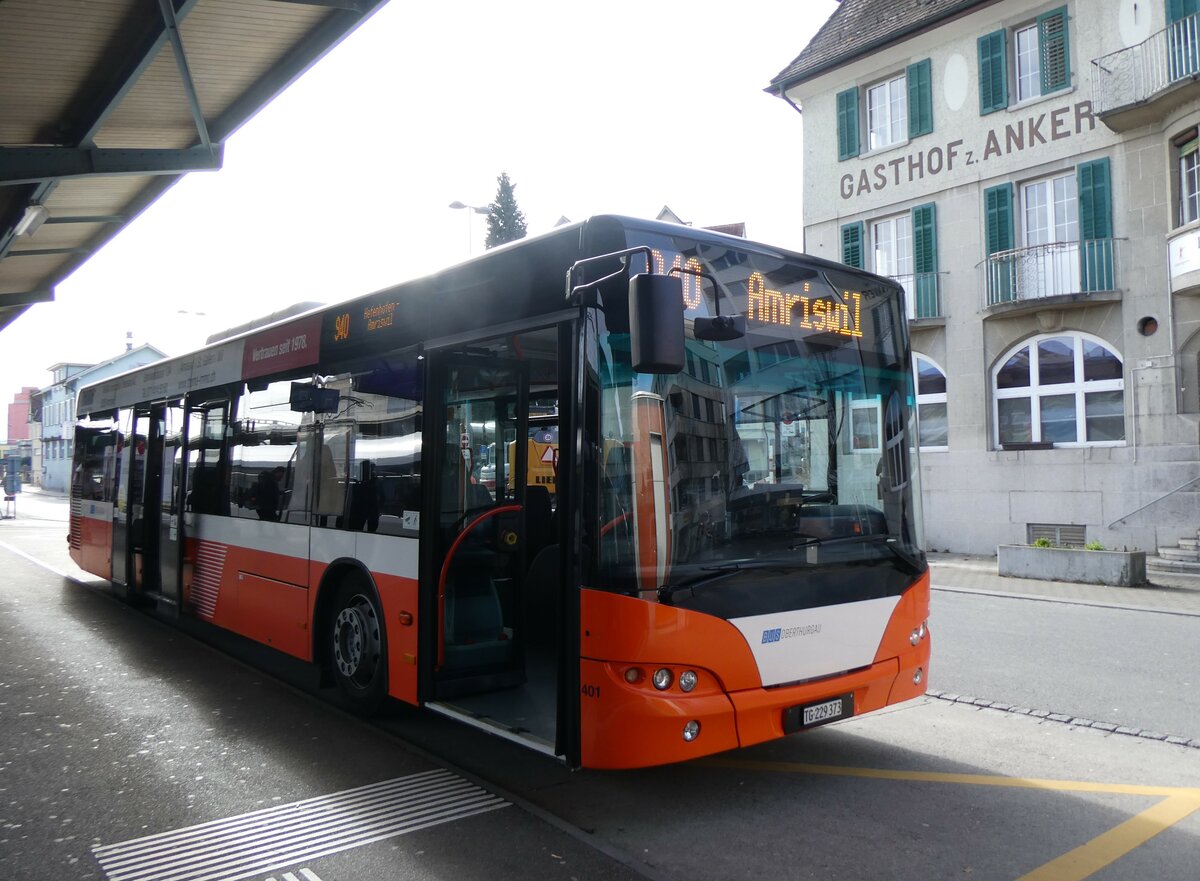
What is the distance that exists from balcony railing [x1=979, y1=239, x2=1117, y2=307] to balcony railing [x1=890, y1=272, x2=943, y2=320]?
1.15 m

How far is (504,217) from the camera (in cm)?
5469

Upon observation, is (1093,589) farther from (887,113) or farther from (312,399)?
(887,113)

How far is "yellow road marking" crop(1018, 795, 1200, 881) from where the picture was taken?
4047 mm

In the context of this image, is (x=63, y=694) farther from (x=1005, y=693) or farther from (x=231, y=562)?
(x=1005, y=693)

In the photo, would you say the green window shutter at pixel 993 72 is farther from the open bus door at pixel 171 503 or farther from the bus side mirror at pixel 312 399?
the bus side mirror at pixel 312 399

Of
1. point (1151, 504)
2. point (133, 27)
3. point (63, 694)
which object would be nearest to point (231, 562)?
point (63, 694)

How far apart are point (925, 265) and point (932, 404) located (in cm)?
319

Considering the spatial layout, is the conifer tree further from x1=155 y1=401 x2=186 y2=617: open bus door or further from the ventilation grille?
x1=155 y1=401 x2=186 y2=617: open bus door

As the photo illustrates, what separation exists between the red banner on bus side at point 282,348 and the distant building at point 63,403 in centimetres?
7455

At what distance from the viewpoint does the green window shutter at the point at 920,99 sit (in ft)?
71.2

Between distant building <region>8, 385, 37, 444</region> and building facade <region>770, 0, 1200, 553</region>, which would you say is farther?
distant building <region>8, 385, 37, 444</region>

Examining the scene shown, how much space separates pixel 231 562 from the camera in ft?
28.6

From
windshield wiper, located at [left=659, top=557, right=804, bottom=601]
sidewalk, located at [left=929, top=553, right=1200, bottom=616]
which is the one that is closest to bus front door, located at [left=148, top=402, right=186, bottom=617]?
windshield wiper, located at [left=659, top=557, right=804, bottom=601]

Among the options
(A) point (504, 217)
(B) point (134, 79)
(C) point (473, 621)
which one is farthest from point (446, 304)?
(A) point (504, 217)
